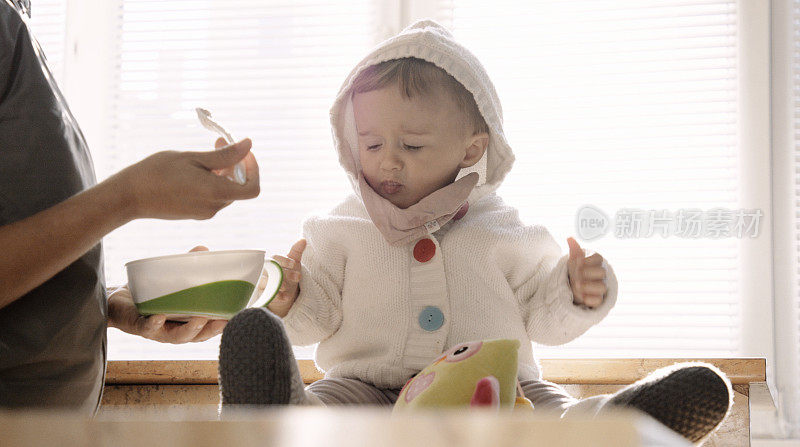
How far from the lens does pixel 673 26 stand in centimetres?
192

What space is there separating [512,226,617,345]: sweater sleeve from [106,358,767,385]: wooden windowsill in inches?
13.3

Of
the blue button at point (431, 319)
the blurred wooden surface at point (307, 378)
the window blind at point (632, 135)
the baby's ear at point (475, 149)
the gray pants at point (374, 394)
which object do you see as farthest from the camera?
the window blind at point (632, 135)

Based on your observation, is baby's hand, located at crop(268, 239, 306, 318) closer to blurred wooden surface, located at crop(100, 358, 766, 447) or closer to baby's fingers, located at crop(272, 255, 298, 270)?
baby's fingers, located at crop(272, 255, 298, 270)

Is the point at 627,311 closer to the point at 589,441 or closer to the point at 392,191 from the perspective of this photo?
the point at 392,191

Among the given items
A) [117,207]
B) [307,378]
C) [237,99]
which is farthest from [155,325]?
[237,99]

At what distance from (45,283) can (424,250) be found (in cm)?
55

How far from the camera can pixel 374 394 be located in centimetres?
108

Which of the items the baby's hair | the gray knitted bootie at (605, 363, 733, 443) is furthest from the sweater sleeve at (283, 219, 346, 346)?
the gray knitted bootie at (605, 363, 733, 443)

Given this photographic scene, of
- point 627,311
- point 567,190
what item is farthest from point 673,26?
point 627,311

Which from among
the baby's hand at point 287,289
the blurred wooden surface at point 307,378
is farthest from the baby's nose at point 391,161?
the blurred wooden surface at point 307,378

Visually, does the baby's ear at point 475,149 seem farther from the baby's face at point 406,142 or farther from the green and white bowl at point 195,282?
the green and white bowl at point 195,282

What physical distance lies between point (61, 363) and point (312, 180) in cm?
124

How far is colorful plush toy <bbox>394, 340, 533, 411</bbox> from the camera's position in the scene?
0.70m

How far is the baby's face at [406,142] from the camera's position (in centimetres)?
114
